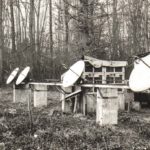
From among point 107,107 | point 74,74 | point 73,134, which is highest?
point 74,74

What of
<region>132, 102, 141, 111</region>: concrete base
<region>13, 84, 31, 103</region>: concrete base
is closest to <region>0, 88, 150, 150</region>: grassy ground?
<region>132, 102, 141, 111</region>: concrete base

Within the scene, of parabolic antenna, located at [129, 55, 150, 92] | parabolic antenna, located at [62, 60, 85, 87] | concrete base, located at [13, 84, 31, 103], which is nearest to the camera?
parabolic antenna, located at [129, 55, 150, 92]

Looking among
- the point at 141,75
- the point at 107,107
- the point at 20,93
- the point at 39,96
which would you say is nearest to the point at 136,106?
the point at 107,107

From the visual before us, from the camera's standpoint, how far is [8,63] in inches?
1072

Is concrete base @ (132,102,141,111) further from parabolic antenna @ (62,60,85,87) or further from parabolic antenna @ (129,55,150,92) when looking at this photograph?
parabolic antenna @ (129,55,150,92)

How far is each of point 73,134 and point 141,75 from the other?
2165 mm

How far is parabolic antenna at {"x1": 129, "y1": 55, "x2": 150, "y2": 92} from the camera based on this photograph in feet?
23.2

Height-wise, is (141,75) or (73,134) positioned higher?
(141,75)

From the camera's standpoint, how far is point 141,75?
7.33 m

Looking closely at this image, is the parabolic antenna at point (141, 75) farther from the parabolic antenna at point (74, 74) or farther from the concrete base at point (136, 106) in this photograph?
the concrete base at point (136, 106)

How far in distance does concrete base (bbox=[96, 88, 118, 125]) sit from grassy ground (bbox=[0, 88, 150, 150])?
271 mm

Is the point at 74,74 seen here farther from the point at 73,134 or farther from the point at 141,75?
the point at 141,75

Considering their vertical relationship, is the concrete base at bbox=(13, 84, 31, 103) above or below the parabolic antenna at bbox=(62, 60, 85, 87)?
below

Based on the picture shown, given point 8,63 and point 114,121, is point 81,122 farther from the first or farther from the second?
point 8,63
